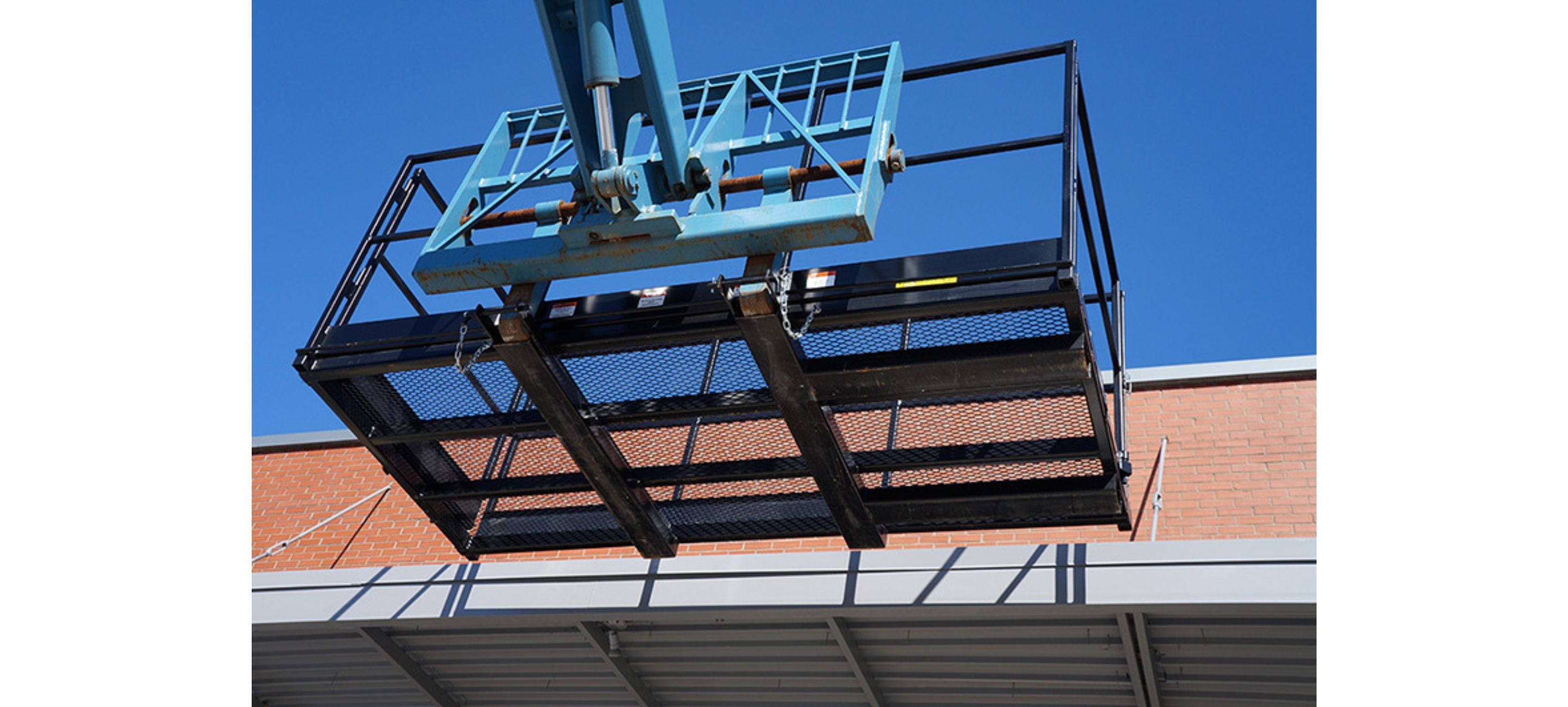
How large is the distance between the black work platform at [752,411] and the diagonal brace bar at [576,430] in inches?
0.6

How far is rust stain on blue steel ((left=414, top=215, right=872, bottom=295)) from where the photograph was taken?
19.9 feet

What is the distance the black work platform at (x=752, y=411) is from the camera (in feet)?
20.9

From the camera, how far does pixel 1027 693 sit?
887 centimetres

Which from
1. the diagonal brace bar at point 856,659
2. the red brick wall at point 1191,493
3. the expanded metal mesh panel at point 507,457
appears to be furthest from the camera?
the red brick wall at point 1191,493

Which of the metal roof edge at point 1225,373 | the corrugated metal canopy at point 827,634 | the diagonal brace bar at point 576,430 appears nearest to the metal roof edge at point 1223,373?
the metal roof edge at point 1225,373

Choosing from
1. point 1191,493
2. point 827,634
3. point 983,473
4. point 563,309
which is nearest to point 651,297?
point 563,309

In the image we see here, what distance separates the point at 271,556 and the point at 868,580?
746 cm

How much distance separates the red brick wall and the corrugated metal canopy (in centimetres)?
106

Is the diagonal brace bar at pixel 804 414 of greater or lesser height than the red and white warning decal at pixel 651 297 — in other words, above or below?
below

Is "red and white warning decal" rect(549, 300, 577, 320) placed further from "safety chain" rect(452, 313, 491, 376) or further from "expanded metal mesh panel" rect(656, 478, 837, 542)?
"expanded metal mesh panel" rect(656, 478, 837, 542)

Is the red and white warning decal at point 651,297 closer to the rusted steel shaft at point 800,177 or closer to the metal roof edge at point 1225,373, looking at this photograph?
the rusted steel shaft at point 800,177
